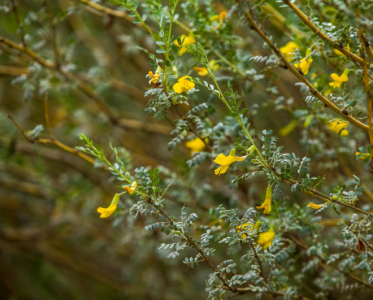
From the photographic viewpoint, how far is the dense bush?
615mm

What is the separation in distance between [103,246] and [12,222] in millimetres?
945

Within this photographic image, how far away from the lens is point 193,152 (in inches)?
31.4

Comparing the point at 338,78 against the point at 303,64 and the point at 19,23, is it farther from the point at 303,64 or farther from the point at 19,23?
the point at 19,23

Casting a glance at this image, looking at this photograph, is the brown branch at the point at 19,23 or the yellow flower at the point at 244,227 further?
the brown branch at the point at 19,23

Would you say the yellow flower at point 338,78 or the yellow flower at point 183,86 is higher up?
the yellow flower at point 338,78

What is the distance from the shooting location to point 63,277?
2068mm

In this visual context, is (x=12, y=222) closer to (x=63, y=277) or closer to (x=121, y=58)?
(x=63, y=277)

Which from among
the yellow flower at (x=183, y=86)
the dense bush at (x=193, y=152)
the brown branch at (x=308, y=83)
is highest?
the brown branch at (x=308, y=83)

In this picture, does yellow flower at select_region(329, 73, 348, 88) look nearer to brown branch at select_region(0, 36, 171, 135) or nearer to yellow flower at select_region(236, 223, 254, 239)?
yellow flower at select_region(236, 223, 254, 239)

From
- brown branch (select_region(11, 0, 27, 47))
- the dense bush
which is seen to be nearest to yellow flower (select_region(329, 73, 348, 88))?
the dense bush

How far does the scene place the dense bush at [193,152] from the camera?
0.62 m

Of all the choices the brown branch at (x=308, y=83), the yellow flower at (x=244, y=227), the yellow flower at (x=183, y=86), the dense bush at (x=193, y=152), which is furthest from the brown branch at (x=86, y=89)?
the yellow flower at (x=244, y=227)

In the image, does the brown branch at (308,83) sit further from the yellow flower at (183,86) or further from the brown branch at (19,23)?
the brown branch at (19,23)

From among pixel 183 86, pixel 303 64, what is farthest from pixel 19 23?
pixel 303 64
